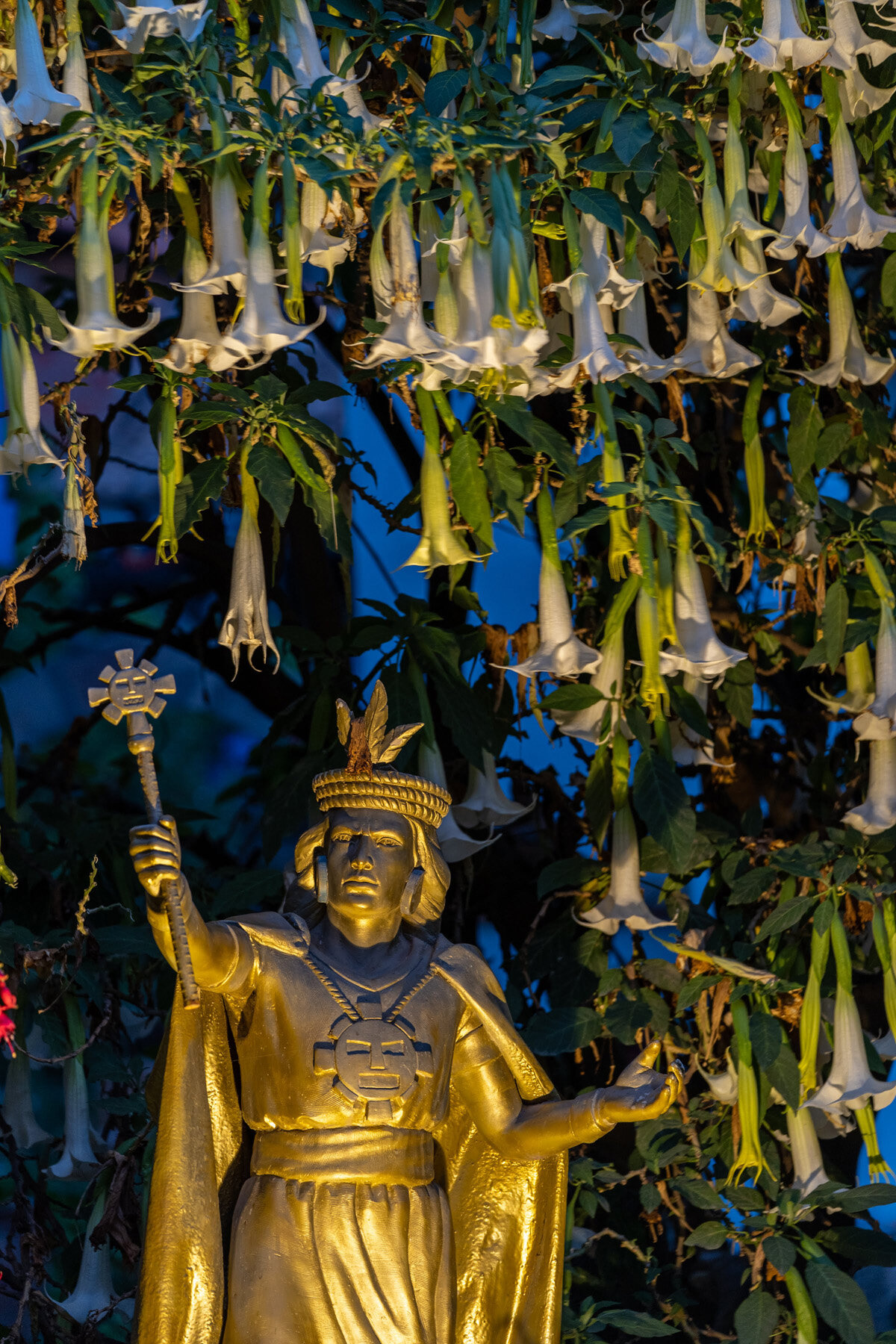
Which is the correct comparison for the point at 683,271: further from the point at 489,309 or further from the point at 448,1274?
the point at 448,1274

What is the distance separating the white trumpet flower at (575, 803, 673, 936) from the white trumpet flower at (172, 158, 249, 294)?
1258 mm

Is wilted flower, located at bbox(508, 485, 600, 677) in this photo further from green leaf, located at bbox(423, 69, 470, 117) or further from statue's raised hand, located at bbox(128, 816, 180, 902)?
statue's raised hand, located at bbox(128, 816, 180, 902)

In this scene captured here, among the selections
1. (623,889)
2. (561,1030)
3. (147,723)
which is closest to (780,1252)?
(561,1030)

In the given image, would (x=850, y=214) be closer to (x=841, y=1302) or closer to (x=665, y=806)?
(x=665, y=806)

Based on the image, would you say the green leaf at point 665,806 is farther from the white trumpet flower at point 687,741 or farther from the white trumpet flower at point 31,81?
the white trumpet flower at point 31,81

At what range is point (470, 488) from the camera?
3.26m

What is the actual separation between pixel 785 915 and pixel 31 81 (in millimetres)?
1949

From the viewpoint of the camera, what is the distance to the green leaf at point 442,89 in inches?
112

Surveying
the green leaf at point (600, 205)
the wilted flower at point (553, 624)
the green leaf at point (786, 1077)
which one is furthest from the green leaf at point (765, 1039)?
the green leaf at point (600, 205)

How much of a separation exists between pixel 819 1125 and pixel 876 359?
155 centimetres

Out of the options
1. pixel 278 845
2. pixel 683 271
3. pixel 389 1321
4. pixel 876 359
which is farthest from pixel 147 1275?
pixel 683 271

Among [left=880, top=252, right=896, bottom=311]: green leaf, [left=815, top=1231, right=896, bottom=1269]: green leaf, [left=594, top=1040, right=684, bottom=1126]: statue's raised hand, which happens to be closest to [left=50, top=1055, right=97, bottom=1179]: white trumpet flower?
[left=594, top=1040, right=684, bottom=1126]: statue's raised hand

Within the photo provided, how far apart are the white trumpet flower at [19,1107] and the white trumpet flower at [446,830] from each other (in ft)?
3.03

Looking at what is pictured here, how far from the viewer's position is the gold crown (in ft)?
9.25
